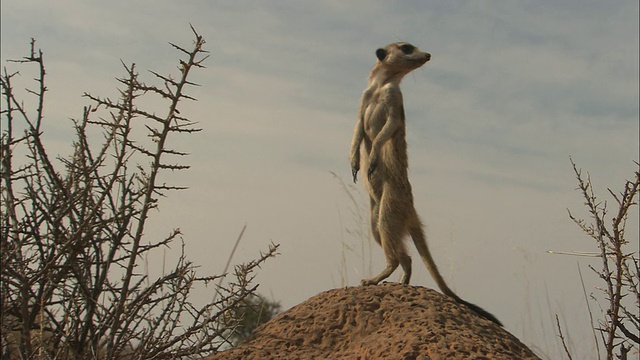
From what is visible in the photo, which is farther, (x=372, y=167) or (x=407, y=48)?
(x=407, y=48)

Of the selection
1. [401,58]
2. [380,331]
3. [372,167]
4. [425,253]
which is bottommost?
[380,331]

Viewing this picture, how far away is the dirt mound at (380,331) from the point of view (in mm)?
3643

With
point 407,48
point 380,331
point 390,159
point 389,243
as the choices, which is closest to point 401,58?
point 407,48

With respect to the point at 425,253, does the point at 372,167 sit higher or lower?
higher

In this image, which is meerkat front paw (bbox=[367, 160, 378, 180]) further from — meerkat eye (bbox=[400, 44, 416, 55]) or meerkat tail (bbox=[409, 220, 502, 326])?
meerkat eye (bbox=[400, 44, 416, 55])

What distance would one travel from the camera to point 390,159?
5168 millimetres

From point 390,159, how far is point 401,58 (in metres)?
0.89

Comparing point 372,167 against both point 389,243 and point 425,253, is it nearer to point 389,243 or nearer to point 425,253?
point 389,243

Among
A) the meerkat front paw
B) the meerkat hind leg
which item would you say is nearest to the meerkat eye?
the meerkat front paw

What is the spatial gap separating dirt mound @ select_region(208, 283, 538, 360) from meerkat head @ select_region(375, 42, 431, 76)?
6.33 feet

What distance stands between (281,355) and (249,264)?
0.52 meters

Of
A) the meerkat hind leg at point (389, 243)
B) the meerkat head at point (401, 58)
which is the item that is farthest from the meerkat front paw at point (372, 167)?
the meerkat head at point (401, 58)

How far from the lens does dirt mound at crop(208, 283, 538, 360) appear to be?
12.0ft

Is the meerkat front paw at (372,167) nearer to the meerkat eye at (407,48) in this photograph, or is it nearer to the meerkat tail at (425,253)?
the meerkat tail at (425,253)
